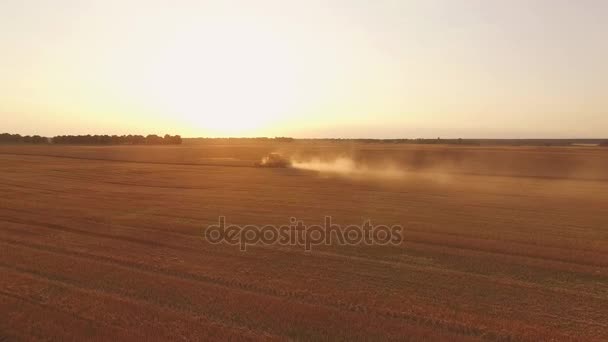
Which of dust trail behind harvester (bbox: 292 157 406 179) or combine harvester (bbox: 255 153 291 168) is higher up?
combine harvester (bbox: 255 153 291 168)

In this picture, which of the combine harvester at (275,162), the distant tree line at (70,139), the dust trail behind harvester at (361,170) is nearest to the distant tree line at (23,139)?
the distant tree line at (70,139)

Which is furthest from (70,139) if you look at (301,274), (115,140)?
(301,274)

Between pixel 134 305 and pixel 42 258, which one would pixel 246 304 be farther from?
pixel 42 258

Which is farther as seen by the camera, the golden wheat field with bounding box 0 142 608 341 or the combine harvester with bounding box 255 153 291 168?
the combine harvester with bounding box 255 153 291 168

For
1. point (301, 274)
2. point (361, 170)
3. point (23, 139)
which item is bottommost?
point (301, 274)

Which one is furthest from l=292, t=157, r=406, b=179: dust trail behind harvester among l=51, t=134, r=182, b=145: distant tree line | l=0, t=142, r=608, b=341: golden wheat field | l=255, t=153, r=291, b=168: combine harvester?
l=51, t=134, r=182, b=145: distant tree line

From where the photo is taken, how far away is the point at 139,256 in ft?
33.6

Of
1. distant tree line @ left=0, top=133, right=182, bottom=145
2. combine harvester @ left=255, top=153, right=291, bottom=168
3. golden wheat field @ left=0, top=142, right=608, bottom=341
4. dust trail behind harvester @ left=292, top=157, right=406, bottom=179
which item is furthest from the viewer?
distant tree line @ left=0, top=133, right=182, bottom=145

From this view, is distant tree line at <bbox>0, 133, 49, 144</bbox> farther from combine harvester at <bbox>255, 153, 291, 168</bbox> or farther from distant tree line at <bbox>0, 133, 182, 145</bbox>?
combine harvester at <bbox>255, 153, 291, 168</bbox>

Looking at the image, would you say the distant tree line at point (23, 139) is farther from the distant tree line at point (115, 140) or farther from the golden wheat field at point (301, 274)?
the golden wheat field at point (301, 274)

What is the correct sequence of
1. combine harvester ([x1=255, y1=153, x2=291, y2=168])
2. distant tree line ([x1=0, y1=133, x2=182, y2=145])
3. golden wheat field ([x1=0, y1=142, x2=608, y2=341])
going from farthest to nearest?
distant tree line ([x1=0, y1=133, x2=182, y2=145]), combine harvester ([x1=255, y1=153, x2=291, y2=168]), golden wheat field ([x1=0, y1=142, x2=608, y2=341])

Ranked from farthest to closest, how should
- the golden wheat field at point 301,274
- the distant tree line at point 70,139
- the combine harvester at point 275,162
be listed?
the distant tree line at point 70,139, the combine harvester at point 275,162, the golden wheat field at point 301,274

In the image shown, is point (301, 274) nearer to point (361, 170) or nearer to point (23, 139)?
point (361, 170)

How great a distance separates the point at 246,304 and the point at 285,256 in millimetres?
3033
